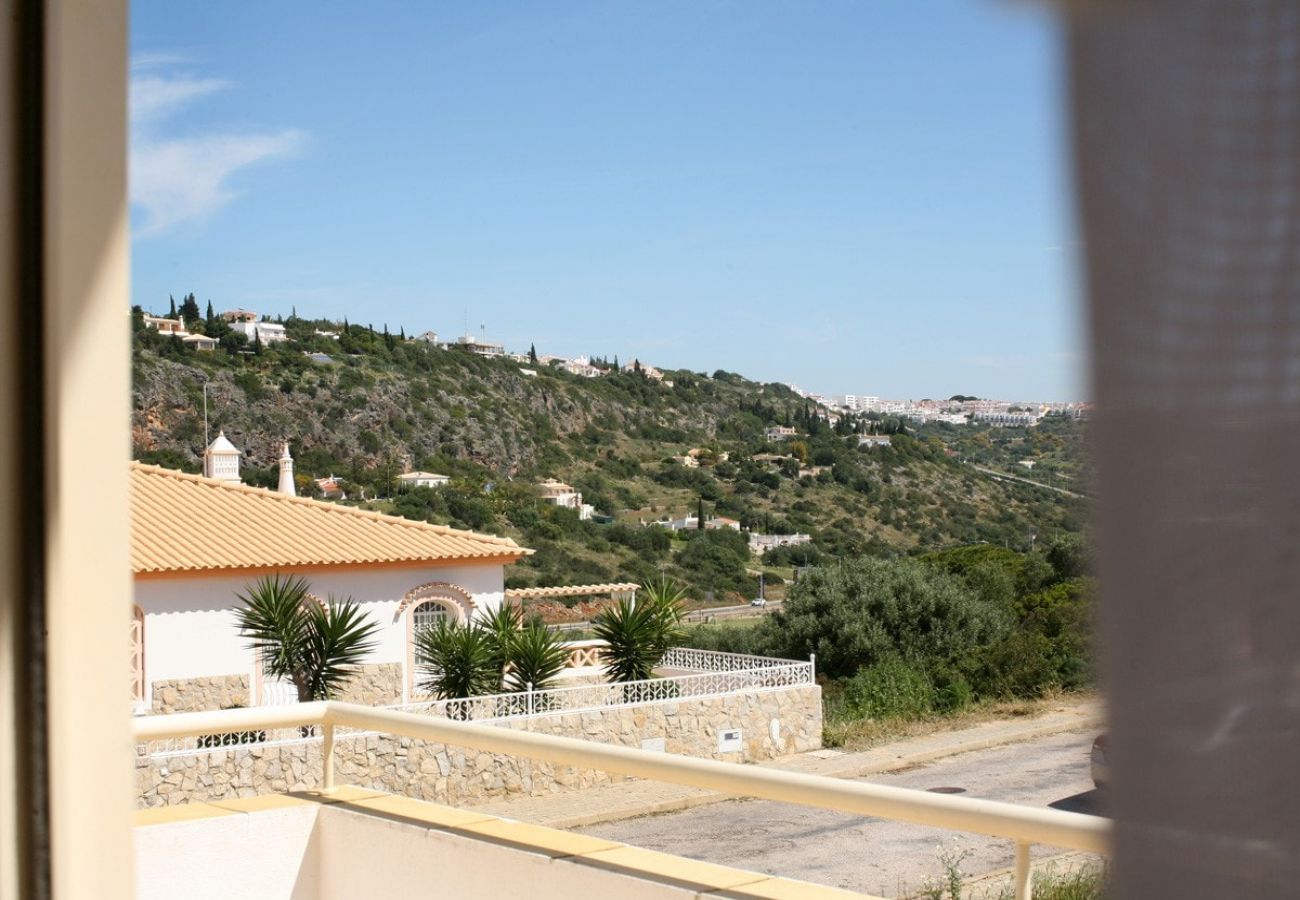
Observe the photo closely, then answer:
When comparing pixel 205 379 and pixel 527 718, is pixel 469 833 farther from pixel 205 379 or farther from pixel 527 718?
pixel 205 379

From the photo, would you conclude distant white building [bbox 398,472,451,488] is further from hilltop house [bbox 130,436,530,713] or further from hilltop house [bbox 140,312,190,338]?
hilltop house [bbox 130,436,530,713]

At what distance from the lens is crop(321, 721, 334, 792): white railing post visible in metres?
2.98

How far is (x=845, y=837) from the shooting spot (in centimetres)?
1077

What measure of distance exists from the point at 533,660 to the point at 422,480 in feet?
72.6

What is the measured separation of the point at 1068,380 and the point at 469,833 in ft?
8.28

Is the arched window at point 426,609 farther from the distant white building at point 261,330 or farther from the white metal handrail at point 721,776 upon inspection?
the distant white building at point 261,330

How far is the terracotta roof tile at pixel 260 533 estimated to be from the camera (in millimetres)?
13641

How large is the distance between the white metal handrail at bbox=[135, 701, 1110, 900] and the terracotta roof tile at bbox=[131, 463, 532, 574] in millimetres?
10819

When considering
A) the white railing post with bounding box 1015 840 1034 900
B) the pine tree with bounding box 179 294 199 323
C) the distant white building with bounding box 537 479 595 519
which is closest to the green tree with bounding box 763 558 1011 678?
the white railing post with bounding box 1015 840 1034 900

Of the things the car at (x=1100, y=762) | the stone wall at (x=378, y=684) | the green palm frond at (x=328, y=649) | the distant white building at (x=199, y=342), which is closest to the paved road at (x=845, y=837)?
the green palm frond at (x=328, y=649)

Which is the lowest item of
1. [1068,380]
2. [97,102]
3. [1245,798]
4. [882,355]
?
[1245,798]

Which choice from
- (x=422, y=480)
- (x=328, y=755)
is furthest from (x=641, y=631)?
(x=422, y=480)

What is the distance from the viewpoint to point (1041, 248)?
342mm

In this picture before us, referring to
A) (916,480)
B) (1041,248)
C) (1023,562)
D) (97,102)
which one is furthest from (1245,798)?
(916,480)
